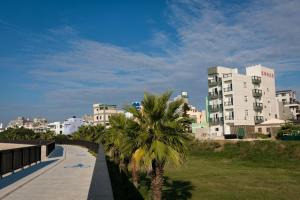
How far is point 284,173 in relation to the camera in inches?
1293

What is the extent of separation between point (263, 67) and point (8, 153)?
77125 mm

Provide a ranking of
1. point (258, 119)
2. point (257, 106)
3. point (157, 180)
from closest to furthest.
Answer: point (157, 180)
point (258, 119)
point (257, 106)

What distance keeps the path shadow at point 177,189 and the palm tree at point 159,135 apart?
653 centimetres

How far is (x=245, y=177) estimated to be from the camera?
2989 cm

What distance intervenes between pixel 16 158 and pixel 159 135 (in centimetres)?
1029

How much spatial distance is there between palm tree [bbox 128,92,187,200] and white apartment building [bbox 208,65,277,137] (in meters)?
65.3

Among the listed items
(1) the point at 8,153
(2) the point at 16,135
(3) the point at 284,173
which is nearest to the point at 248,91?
(3) the point at 284,173

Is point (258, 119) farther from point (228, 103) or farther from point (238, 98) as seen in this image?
point (228, 103)

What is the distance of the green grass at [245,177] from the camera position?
21.9 m

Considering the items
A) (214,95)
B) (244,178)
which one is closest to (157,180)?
(244,178)

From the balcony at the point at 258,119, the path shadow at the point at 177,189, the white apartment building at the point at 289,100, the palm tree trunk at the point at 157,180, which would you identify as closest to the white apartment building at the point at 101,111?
the white apartment building at the point at 289,100

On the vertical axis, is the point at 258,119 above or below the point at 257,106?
below

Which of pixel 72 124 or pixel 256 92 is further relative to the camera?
pixel 72 124

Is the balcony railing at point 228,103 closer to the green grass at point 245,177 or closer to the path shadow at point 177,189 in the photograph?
the green grass at point 245,177
